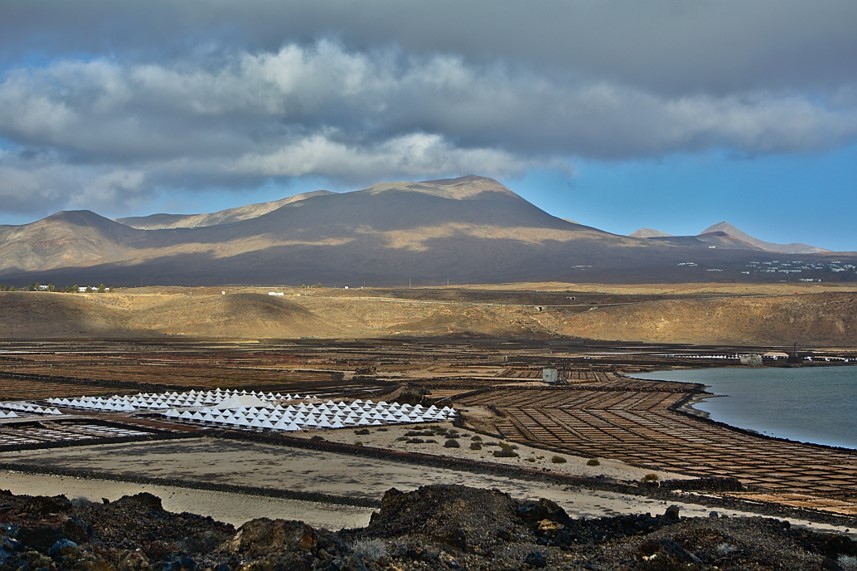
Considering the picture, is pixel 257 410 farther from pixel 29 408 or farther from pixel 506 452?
pixel 506 452

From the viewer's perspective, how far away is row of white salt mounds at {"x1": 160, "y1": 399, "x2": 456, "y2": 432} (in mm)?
40031

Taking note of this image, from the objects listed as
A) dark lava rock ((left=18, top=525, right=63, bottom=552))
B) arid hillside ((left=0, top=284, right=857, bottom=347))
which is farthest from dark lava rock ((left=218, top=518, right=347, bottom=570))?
arid hillside ((left=0, top=284, right=857, bottom=347))

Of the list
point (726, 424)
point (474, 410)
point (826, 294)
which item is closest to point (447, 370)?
point (474, 410)

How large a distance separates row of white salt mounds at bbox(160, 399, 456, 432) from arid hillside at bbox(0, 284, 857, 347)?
82323 millimetres

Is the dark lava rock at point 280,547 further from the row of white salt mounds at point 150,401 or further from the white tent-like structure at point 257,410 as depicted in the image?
the row of white salt mounds at point 150,401

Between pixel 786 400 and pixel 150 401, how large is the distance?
38.9 metres

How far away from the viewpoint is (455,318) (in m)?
133

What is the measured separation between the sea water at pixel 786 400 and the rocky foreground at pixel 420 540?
27135 mm

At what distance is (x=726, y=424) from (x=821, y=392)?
873 inches

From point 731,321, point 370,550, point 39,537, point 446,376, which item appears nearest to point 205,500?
point 39,537

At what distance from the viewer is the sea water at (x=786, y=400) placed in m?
44.8

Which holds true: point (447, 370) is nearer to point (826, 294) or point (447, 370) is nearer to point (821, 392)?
point (821, 392)

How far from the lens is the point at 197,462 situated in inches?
1196

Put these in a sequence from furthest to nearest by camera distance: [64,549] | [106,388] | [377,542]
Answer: [106,388]
[377,542]
[64,549]
